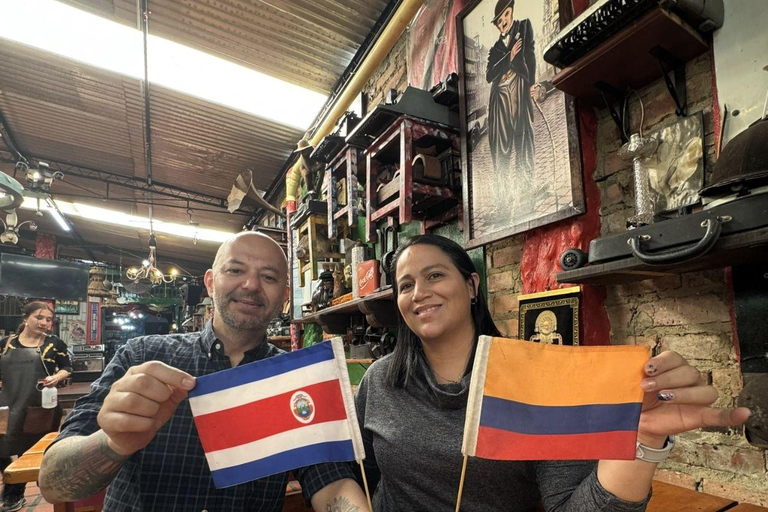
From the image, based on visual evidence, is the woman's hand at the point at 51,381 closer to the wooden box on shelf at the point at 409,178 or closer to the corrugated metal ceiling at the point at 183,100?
the corrugated metal ceiling at the point at 183,100

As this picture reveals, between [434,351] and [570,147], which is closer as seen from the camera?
[434,351]

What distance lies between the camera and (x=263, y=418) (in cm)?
120

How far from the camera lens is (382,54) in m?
3.86

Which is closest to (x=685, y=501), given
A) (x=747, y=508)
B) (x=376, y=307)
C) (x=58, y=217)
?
(x=747, y=508)

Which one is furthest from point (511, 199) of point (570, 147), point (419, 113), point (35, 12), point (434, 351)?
point (35, 12)

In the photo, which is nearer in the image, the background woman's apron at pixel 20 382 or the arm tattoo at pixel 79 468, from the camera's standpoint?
the arm tattoo at pixel 79 468

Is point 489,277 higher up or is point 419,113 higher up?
point 419,113

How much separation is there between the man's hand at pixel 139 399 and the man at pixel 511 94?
70.5 inches

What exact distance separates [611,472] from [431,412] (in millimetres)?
535

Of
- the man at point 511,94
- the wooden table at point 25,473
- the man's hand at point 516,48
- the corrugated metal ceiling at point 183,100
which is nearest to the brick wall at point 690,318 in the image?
the man at point 511,94

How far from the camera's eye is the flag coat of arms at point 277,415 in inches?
46.6

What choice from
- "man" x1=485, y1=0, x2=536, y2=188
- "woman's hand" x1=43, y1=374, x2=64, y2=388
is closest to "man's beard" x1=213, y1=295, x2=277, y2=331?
"man" x1=485, y1=0, x2=536, y2=188

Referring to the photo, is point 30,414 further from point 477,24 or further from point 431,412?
point 477,24

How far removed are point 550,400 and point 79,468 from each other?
4.23 feet
